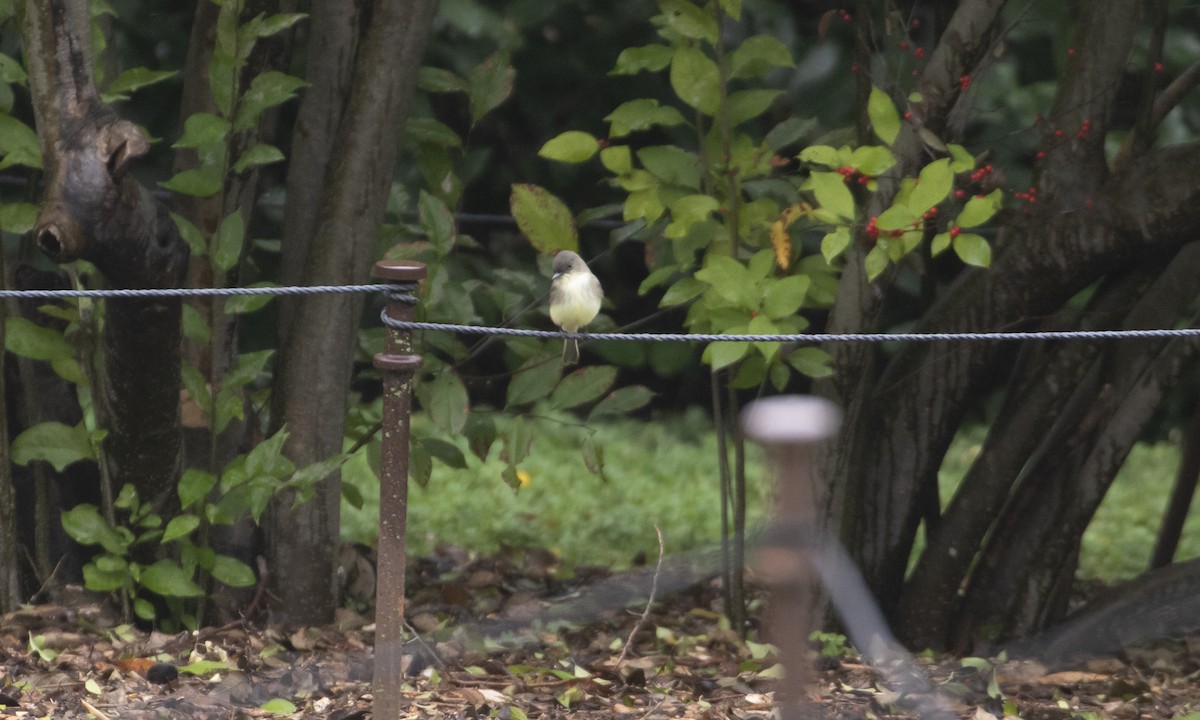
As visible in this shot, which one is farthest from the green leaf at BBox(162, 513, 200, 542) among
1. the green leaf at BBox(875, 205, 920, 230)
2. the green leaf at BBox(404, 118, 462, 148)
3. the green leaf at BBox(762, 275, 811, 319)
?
the green leaf at BBox(875, 205, 920, 230)

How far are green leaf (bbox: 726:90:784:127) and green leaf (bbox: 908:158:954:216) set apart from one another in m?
0.54

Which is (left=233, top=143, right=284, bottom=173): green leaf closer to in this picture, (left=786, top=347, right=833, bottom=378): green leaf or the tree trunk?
the tree trunk

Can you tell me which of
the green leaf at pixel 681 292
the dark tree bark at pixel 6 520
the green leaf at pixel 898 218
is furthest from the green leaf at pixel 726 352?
the dark tree bark at pixel 6 520

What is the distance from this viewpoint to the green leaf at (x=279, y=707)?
130 inches

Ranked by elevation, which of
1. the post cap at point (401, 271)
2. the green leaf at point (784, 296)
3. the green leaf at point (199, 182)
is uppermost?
the green leaf at point (199, 182)

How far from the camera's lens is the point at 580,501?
20.3 feet

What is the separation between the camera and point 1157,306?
4.03 meters

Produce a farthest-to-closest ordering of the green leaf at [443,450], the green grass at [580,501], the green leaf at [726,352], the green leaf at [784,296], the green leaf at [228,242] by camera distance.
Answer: the green grass at [580,501] < the green leaf at [443,450] < the green leaf at [228,242] < the green leaf at [784,296] < the green leaf at [726,352]

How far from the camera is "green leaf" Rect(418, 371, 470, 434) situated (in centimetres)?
380

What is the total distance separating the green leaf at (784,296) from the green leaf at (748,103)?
53 centimetres

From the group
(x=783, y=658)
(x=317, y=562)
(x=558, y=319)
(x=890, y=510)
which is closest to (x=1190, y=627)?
(x=890, y=510)

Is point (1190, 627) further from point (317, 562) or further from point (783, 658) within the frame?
point (783, 658)

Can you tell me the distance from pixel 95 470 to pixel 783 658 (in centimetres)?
297

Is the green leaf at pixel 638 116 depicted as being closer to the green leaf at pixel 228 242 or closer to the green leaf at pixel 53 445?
the green leaf at pixel 228 242
